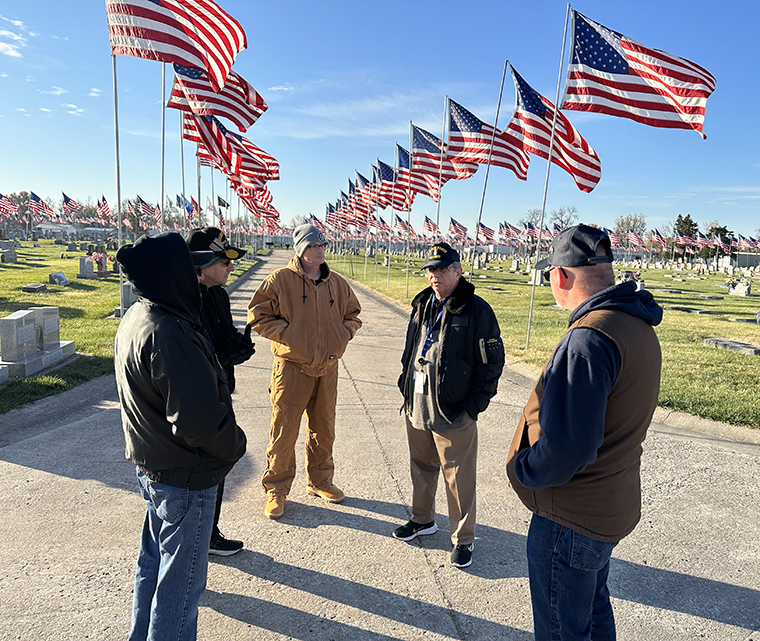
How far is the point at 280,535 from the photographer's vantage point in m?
3.70

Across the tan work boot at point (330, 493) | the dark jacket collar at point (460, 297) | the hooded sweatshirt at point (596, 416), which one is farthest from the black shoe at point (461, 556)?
the dark jacket collar at point (460, 297)

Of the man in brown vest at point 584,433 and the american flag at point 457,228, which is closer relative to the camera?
the man in brown vest at point 584,433

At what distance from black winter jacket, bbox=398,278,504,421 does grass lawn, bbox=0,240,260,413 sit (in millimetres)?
5515

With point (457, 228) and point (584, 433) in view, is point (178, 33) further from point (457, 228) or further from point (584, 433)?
point (457, 228)

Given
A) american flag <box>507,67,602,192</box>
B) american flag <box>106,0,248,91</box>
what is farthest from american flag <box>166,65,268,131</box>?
american flag <box>507,67,602,192</box>

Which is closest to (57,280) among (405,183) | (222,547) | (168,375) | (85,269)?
(85,269)

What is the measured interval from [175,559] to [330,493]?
83.3 inches

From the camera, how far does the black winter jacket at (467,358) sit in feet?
11.1

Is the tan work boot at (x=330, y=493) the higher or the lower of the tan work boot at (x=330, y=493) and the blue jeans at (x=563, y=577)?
the lower

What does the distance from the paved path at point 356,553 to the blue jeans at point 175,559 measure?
1.70ft

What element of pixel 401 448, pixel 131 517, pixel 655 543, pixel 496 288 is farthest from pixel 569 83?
pixel 496 288

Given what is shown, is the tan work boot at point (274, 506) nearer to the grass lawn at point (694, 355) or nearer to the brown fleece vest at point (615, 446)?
the brown fleece vest at point (615, 446)

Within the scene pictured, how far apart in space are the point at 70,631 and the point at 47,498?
171 centimetres

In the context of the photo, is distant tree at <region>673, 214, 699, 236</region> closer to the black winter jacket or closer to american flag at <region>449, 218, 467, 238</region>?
american flag at <region>449, 218, 467, 238</region>
